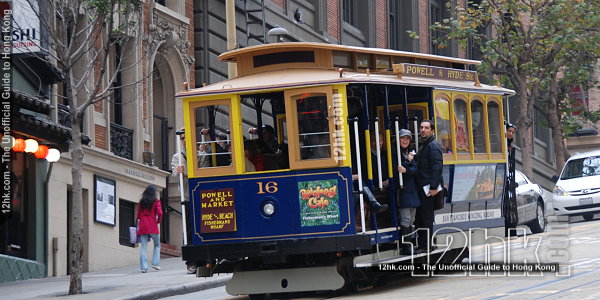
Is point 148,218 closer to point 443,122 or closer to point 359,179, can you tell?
point 443,122

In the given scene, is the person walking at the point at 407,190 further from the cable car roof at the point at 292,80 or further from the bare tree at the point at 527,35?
the bare tree at the point at 527,35

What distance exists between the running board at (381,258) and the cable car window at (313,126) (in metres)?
1.37

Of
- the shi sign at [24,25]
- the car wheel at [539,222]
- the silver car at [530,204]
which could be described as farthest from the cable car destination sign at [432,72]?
the car wheel at [539,222]

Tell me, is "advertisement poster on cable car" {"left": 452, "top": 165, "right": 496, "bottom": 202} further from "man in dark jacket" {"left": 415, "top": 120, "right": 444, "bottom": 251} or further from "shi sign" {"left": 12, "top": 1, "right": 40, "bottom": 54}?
"shi sign" {"left": 12, "top": 1, "right": 40, "bottom": 54}

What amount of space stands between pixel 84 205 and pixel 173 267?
246 cm

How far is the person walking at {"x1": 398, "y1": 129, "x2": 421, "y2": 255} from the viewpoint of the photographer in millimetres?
15562

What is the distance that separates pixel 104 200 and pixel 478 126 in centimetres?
1078

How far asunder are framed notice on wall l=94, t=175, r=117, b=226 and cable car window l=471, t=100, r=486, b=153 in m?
10.4

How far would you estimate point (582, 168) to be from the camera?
1222 inches

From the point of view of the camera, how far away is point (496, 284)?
14883mm

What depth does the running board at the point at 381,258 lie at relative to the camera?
14.9 meters

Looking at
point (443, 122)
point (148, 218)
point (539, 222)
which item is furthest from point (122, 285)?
point (539, 222)

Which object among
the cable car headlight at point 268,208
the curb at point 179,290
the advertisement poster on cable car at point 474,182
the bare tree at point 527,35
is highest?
the bare tree at point 527,35

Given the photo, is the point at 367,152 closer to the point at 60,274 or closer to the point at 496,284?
the point at 496,284
